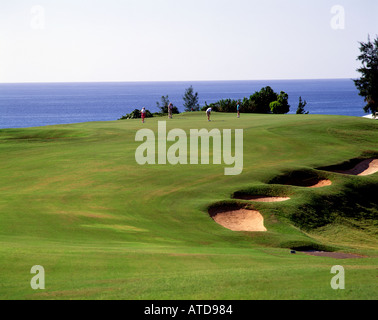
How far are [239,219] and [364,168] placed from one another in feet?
53.9

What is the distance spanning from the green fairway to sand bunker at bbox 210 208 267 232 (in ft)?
1.66

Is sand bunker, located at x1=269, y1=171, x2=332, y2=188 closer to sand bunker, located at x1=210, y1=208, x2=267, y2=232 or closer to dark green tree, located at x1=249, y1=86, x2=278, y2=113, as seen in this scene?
sand bunker, located at x1=210, y1=208, x2=267, y2=232

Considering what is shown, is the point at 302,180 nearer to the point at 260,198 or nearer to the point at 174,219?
the point at 260,198

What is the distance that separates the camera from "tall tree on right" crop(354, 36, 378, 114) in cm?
7962

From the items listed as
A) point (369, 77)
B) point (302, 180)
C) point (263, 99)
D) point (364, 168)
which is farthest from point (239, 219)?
point (263, 99)

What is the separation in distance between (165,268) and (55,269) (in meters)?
3.07

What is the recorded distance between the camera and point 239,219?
26438mm

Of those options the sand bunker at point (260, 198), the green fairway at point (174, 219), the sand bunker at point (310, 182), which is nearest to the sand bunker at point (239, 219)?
the green fairway at point (174, 219)

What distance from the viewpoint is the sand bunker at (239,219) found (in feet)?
82.7

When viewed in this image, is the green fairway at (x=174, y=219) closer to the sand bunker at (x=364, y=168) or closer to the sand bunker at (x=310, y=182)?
A: the sand bunker at (x=310, y=182)

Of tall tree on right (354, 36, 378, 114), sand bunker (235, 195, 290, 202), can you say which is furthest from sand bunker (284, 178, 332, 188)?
tall tree on right (354, 36, 378, 114)
